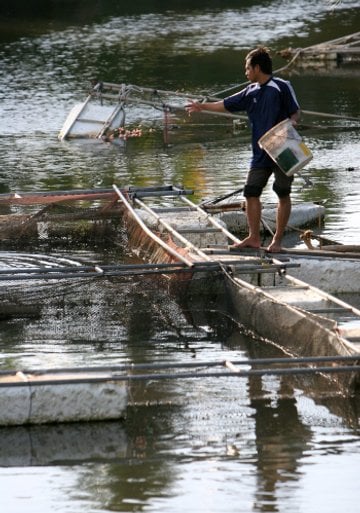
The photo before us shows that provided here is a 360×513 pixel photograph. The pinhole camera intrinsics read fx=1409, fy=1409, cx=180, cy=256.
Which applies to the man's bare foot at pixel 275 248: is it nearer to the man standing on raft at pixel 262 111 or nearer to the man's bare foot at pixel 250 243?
the man standing on raft at pixel 262 111

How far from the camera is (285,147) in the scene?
9.84 metres

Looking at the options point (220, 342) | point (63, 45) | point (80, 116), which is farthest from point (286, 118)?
point (63, 45)

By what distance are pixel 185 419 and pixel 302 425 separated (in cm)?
62

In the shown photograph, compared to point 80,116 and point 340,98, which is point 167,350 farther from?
point 340,98

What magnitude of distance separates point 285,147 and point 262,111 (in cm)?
38

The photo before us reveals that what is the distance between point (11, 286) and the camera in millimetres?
9844

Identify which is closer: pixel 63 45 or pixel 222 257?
pixel 222 257

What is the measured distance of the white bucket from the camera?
984 centimetres

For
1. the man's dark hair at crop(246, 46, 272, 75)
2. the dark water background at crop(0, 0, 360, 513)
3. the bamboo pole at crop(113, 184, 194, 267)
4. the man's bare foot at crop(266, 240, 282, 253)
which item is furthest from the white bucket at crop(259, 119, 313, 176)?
the dark water background at crop(0, 0, 360, 513)

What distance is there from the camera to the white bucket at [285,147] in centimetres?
984

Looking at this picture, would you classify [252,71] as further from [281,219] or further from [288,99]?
[281,219]

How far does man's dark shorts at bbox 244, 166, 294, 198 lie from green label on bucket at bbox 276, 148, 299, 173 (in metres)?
0.10

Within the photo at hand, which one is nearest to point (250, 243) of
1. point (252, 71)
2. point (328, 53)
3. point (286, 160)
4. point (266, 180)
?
point (266, 180)

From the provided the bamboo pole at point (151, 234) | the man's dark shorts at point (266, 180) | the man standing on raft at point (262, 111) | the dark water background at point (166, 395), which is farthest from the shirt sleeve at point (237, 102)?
the dark water background at point (166, 395)
